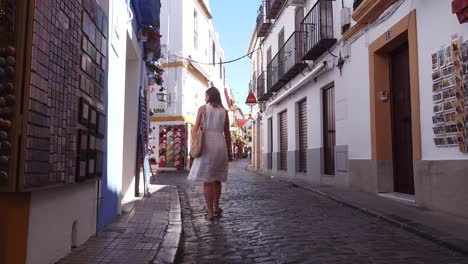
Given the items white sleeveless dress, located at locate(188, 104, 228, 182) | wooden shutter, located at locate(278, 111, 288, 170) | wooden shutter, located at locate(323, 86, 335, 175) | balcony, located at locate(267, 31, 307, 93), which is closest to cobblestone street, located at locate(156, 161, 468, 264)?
white sleeveless dress, located at locate(188, 104, 228, 182)

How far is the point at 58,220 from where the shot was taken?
3.40 m

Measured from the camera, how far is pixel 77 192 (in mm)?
3857

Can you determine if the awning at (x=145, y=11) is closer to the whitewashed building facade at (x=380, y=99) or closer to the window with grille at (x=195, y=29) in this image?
the whitewashed building facade at (x=380, y=99)

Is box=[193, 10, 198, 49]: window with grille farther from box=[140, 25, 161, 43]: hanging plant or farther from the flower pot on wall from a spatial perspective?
box=[140, 25, 161, 43]: hanging plant

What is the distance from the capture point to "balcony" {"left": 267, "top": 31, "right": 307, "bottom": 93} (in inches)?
570

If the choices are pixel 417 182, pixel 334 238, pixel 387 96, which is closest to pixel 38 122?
pixel 334 238

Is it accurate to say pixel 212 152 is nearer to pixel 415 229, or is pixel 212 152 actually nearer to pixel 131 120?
pixel 131 120

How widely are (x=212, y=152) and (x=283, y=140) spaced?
42.7 feet

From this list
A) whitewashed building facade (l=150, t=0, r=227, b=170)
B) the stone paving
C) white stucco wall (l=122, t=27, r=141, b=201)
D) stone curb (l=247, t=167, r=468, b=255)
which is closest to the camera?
the stone paving

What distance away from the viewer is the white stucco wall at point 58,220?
2.96 metres

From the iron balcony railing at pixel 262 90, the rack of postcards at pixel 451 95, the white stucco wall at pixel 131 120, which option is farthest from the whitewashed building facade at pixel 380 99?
the white stucco wall at pixel 131 120

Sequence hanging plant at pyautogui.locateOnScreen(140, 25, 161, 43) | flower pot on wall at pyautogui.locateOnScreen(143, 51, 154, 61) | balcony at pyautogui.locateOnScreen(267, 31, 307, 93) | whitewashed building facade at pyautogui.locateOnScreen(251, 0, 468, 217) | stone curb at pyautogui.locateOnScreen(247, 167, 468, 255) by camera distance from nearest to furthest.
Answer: stone curb at pyautogui.locateOnScreen(247, 167, 468, 255) < whitewashed building facade at pyautogui.locateOnScreen(251, 0, 468, 217) < hanging plant at pyautogui.locateOnScreen(140, 25, 161, 43) < flower pot on wall at pyautogui.locateOnScreen(143, 51, 154, 61) < balcony at pyautogui.locateOnScreen(267, 31, 307, 93)

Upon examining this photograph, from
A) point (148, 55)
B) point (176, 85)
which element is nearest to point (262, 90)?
→ point (176, 85)

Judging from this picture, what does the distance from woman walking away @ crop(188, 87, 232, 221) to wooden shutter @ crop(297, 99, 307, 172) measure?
9370 mm
